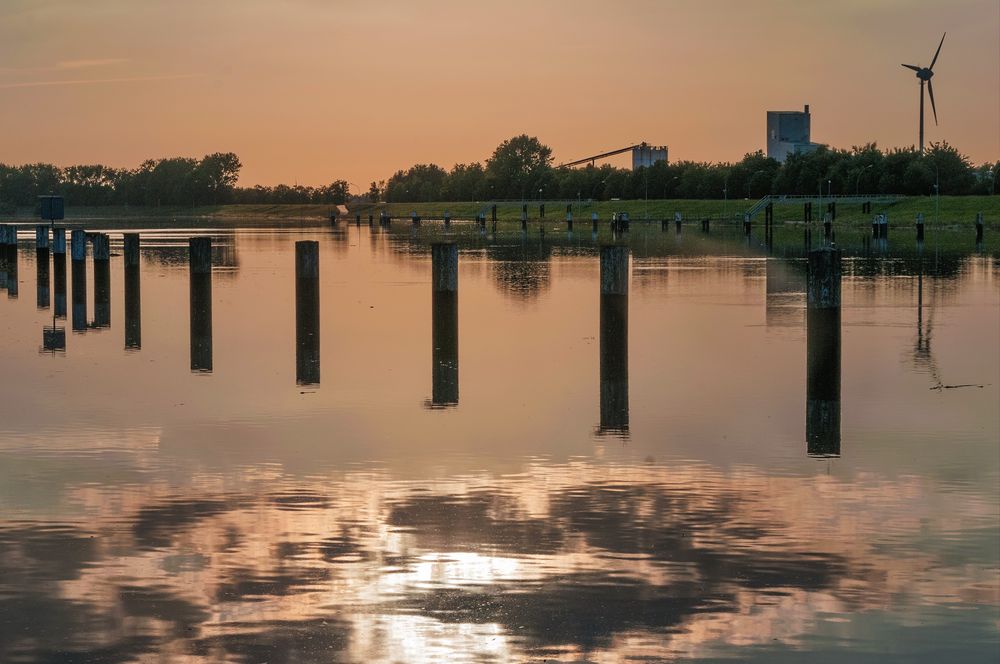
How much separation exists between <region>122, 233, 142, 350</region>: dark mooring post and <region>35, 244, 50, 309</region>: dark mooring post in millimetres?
5407

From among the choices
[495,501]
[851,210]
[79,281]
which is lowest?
[495,501]

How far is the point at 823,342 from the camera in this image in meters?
20.4

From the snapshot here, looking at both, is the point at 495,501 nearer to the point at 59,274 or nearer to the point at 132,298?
the point at 132,298

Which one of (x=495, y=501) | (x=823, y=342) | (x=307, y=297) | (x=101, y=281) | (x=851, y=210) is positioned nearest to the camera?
(x=495, y=501)

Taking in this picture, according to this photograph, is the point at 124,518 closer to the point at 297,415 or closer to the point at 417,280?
the point at 297,415

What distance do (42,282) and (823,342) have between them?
37.0 metres

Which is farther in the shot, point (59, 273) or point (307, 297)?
point (59, 273)

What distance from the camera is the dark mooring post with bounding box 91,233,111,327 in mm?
38750

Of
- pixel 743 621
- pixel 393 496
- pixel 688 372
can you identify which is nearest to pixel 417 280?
pixel 688 372

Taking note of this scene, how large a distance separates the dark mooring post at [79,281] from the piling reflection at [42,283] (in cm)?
115

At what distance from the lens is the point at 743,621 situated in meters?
11.4

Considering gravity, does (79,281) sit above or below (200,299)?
above

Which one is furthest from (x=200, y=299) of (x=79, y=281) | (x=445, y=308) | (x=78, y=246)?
(x=78, y=246)

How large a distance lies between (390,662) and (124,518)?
5078 millimetres
